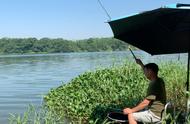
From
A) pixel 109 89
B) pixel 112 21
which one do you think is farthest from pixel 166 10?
pixel 109 89

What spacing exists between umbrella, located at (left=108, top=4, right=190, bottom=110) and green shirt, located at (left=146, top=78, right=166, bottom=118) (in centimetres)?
95

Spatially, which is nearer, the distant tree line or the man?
the man

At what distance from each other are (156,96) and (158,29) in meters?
1.23

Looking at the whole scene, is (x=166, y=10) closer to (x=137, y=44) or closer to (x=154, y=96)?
(x=154, y=96)

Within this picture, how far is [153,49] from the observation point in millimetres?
8469

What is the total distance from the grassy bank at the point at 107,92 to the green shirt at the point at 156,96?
2.47 meters

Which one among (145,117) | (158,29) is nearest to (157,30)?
(158,29)

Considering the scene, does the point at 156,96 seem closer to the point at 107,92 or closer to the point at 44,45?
the point at 107,92

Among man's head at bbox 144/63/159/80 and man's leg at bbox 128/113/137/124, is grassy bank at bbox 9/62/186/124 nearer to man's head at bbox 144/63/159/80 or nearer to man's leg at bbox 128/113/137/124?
man's leg at bbox 128/113/137/124

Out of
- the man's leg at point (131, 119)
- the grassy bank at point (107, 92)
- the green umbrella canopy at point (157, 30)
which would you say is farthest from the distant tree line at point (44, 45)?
the man's leg at point (131, 119)

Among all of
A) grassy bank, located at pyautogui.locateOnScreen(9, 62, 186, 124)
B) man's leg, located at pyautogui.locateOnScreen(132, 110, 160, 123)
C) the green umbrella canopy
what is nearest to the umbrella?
the green umbrella canopy

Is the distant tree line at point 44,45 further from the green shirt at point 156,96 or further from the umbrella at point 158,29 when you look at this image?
the green shirt at point 156,96

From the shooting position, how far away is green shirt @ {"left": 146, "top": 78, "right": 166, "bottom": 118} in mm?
6875

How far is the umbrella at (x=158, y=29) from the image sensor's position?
634 centimetres
